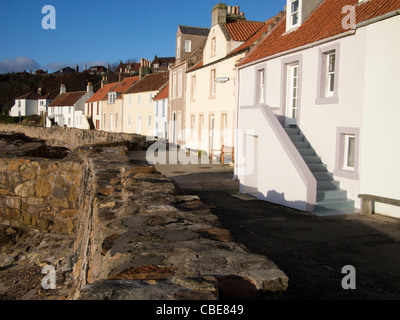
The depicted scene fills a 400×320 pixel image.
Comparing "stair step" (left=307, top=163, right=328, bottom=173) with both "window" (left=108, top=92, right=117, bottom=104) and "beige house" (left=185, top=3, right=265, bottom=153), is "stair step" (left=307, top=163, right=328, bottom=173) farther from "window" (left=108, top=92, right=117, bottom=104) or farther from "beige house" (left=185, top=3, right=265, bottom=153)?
"window" (left=108, top=92, right=117, bottom=104)

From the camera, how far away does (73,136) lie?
4316 cm

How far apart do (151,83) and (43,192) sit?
116 ft

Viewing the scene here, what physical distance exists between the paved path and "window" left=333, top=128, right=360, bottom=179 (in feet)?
5.07

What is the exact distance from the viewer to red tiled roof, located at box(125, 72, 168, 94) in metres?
41.9

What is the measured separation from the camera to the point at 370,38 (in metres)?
9.28

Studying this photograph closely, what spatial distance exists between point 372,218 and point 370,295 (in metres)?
4.66

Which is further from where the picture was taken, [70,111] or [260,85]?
[70,111]

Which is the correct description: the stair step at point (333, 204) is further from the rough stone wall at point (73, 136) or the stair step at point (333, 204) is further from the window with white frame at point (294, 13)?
the rough stone wall at point (73, 136)

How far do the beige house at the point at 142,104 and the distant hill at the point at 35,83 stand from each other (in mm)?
65086

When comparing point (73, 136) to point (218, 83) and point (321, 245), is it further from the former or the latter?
point (321, 245)

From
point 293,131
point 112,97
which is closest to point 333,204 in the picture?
point 293,131

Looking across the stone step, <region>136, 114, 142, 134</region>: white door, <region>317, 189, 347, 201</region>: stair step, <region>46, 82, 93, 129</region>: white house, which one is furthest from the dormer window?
<region>46, 82, 93, 129</region>: white house
